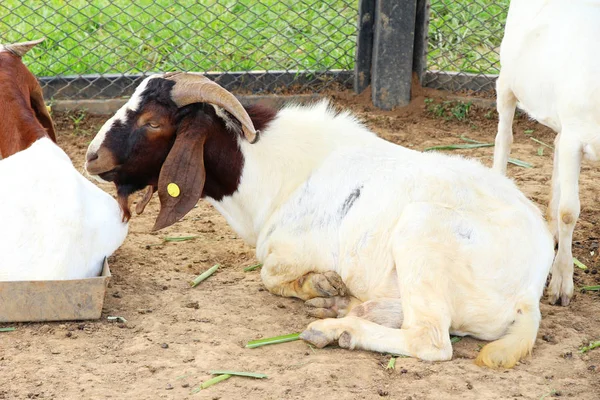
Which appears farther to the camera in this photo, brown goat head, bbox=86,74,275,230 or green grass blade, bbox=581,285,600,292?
green grass blade, bbox=581,285,600,292

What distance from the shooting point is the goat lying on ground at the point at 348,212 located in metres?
4.32

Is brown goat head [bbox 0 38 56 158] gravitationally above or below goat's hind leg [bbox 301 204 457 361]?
above

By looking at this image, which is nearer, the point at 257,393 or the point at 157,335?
the point at 257,393

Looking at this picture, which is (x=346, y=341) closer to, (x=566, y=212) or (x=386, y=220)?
(x=386, y=220)

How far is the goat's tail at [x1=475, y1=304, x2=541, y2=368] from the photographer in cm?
411

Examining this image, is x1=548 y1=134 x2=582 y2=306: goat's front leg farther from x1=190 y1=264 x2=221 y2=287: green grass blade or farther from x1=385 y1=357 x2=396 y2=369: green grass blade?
x1=190 y1=264 x2=221 y2=287: green grass blade

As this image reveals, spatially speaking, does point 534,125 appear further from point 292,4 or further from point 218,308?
point 218,308

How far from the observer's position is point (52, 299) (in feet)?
14.3

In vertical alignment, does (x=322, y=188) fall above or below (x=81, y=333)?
above

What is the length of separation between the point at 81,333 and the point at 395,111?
4.63m

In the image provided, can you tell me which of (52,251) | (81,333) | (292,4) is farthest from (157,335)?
(292,4)

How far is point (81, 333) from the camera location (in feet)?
14.3

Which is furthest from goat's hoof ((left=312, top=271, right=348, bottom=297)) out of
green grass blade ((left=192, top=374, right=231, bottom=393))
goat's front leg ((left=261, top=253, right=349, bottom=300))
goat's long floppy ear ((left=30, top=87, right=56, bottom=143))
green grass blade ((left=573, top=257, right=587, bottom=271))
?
goat's long floppy ear ((left=30, top=87, right=56, bottom=143))

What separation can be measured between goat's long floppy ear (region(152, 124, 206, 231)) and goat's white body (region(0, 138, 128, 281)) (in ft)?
1.18
